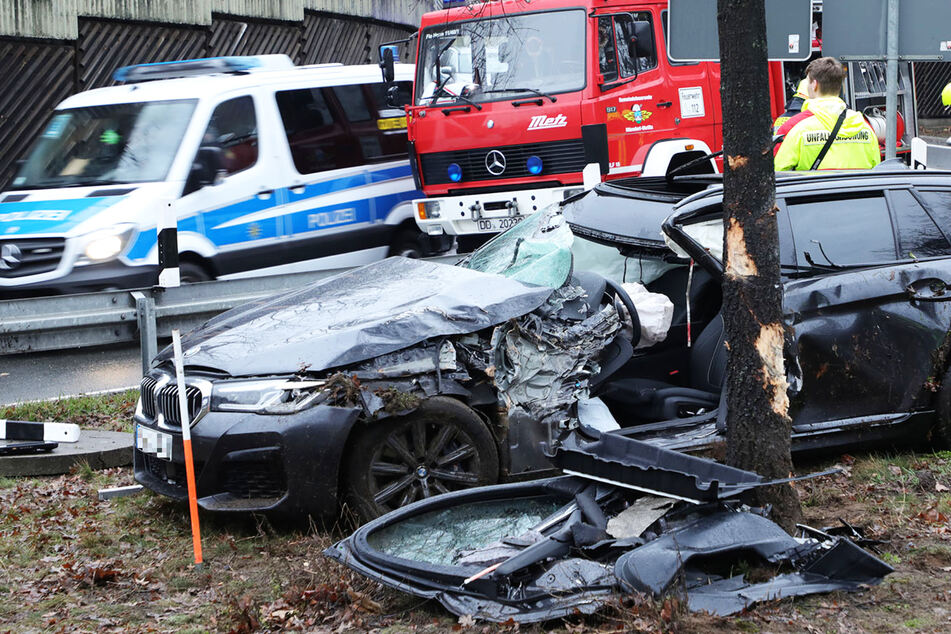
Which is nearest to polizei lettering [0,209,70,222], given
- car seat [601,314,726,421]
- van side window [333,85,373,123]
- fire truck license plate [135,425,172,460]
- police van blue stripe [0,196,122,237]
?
police van blue stripe [0,196,122,237]

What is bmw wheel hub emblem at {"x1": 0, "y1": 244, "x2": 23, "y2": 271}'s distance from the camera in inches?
381

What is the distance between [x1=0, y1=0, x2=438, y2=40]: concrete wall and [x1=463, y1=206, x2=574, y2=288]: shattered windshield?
7.56 meters

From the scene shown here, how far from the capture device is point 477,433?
210 inches

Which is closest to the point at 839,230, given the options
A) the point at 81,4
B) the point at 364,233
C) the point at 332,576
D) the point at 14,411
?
the point at 332,576

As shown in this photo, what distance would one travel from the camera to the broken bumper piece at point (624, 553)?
3979 mm

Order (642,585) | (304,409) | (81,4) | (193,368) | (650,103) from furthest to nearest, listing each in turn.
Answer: (81,4)
(650,103)
(193,368)
(304,409)
(642,585)

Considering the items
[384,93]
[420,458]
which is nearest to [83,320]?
[420,458]

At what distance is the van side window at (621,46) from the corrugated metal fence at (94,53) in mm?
8904

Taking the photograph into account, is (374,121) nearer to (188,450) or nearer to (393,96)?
(393,96)

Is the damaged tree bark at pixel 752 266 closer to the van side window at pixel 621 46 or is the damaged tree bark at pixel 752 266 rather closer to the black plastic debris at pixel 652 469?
the black plastic debris at pixel 652 469

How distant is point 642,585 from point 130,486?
3485 millimetres

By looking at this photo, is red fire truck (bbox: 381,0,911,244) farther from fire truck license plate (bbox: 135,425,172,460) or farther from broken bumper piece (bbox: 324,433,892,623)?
broken bumper piece (bbox: 324,433,892,623)

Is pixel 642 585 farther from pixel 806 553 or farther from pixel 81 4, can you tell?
pixel 81 4

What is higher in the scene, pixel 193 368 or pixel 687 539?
pixel 193 368
